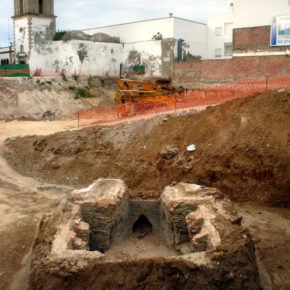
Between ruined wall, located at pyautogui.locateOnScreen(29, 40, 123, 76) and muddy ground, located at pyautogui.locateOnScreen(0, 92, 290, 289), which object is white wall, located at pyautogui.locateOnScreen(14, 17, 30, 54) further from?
muddy ground, located at pyautogui.locateOnScreen(0, 92, 290, 289)

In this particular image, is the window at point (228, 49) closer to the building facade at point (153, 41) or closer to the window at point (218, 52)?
the building facade at point (153, 41)

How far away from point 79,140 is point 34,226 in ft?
17.0

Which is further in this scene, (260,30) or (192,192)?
(260,30)

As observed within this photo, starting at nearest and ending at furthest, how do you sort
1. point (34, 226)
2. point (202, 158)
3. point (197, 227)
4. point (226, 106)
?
point (197, 227), point (34, 226), point (202, 158), point (226, 106)

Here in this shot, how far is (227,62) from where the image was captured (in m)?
26.2

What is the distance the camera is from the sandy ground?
22.9 ft

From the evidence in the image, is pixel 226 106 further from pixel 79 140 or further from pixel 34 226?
pixel 34 226

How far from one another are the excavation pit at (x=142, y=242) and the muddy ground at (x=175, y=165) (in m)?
1.08

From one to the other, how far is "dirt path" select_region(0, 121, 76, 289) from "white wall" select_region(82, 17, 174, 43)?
21173 mm

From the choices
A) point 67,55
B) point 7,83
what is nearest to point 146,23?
point 67,55

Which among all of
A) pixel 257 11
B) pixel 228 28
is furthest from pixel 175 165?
pixel 228 28

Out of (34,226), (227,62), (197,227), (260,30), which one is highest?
(260,30)

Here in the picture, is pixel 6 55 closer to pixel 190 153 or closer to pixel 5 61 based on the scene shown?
pixel 5 61

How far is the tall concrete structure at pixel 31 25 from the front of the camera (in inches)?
1131
